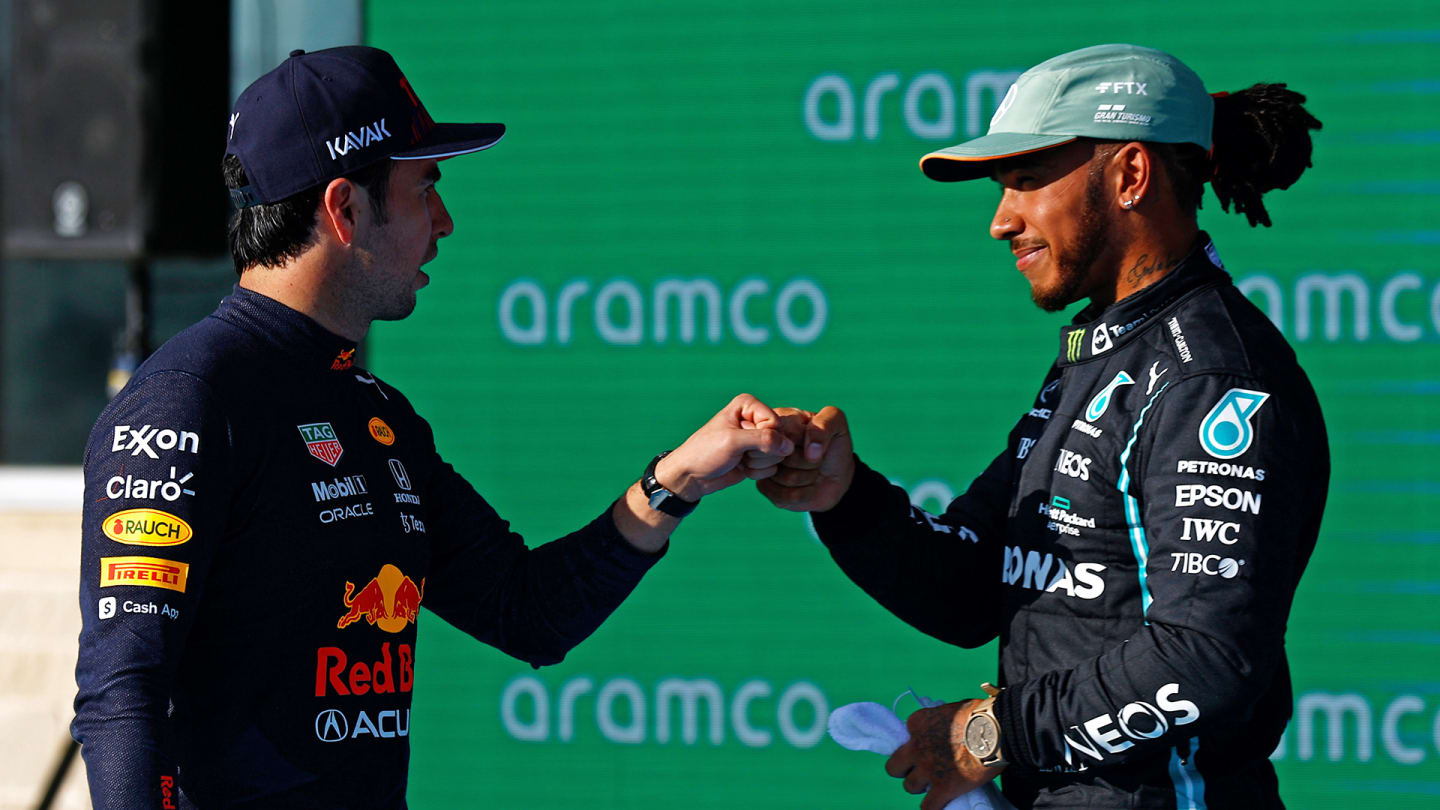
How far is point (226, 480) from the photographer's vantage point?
1869 millimetres

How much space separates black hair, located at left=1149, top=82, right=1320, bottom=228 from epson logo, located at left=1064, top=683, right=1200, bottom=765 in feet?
2.81

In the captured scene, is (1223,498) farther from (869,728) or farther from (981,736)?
(869,728)

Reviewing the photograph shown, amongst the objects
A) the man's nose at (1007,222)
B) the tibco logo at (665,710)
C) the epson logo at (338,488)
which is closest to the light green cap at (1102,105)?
the man's nose at (1007,222)

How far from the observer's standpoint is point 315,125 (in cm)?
207

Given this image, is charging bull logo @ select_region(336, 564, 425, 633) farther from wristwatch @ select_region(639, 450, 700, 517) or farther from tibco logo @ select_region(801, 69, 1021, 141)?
tibco logo @ select_region(801, 69, 1021, 141)

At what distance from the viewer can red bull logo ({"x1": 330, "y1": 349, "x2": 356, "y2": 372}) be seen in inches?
85.0

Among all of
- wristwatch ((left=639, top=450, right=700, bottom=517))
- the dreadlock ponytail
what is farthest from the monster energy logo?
wristwatch ((left=639, top=450, right=700, bottom=517))

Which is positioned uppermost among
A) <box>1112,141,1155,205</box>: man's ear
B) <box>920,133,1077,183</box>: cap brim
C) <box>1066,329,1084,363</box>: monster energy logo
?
<box>920,133,1077,183</box>: cap brim

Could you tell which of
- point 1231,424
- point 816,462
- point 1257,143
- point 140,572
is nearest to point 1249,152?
point 1257,143

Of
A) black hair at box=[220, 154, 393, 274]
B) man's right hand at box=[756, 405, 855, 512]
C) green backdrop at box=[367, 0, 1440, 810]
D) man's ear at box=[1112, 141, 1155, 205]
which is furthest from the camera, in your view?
green backdrop at box=[367, 0, 1440, 810]

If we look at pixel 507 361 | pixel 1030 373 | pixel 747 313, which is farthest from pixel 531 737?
pixel 1030 373

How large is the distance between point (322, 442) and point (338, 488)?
0.25ft

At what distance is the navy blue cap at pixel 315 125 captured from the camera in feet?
6.77

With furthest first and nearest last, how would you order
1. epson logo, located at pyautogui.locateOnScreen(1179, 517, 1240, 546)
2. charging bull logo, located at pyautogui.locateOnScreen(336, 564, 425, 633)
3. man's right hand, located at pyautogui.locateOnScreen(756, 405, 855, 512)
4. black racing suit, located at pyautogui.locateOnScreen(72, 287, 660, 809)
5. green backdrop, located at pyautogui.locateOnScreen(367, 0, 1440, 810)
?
green backdrop, located at pyautogui.locateOnScreen(367, 0, 1440, 810)
man's right hand, located at pyautogui.locateOnScreen(756, 405, 855, 512)
charging bull logo, located at pyautogui.locateOnScreen(336, 564, 425, 633)
epson logo, located at pyautogui.locateOnScreen(1179, 517, 1240, 546)
black racing suit, located at pyautogui.locateOnScreen(72, 287, 660, 809)
